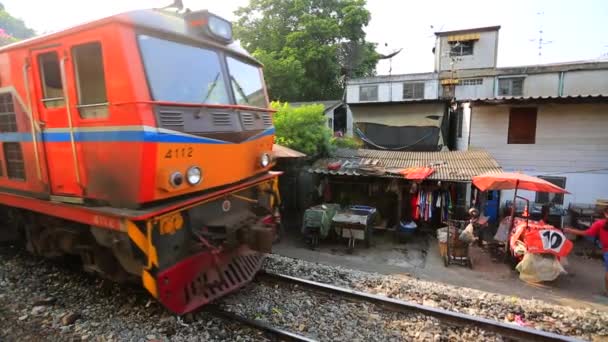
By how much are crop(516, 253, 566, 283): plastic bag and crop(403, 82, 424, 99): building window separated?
17.0 meters

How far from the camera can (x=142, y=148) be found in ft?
10.5

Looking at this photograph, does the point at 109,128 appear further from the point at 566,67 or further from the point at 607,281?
the point at 566,67

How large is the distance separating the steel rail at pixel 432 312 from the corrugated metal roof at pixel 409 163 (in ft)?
18.1

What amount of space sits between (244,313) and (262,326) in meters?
0.50

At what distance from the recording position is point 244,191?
4.98 metres

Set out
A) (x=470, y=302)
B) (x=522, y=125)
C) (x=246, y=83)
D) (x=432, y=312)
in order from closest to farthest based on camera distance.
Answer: (x=432, y=312)
(x=246, y=83)
(x=470, y=302)
(x=522, y=125)

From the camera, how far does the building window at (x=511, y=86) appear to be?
2034 centimetres

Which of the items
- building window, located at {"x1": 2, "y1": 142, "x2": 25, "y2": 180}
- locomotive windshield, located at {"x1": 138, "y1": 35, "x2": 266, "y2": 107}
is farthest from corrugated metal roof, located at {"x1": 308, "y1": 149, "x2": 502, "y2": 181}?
building window, located at {"x1": 2, "y1": 142, "x2": 25, "y2": 180}

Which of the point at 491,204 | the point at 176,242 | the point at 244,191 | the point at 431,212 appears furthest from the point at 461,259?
the point at 176,242

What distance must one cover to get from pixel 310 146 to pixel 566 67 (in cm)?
1760

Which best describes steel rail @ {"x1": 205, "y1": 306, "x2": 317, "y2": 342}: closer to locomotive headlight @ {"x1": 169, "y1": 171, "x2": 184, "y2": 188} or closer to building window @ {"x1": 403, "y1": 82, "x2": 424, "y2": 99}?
locomotive headlight @ {"x1": 169, "y1": 171, "x2": 184, "y2": 188}

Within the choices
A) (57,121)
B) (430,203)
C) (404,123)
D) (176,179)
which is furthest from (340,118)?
(176,179)

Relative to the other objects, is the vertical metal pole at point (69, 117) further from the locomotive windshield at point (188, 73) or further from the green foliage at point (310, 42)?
the green foliage at point (310, 42)

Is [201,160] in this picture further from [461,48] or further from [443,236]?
[461,48]
